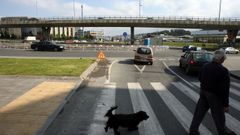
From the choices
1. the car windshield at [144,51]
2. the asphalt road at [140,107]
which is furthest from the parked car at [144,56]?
the asphalt road at [140,107]

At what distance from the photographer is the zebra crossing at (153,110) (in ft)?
24.6

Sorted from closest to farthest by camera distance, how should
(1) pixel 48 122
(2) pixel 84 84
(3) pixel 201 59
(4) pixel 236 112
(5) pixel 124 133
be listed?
(5) pixel 124 133
(1) pixel 48 122
(4) pixel 236 112
(2) pixel 84 84
(3) pixel 201 59

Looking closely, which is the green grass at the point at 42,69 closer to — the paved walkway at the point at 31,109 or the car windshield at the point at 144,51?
the paved walkway at the point at 31,109

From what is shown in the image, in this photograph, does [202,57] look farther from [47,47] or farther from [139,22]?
[139,22]

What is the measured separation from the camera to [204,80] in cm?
646

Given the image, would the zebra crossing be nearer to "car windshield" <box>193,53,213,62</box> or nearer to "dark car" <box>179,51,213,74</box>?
"dark car" <box>179,51,213,74</box>

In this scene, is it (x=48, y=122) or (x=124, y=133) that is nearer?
(x=124, y=133)

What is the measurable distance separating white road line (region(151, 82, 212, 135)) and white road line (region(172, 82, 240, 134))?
68 cm

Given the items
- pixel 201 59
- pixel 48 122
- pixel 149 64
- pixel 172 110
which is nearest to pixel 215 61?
pixel 172 110

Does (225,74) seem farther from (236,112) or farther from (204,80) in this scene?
(236,112)

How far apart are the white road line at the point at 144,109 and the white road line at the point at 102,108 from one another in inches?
28.8

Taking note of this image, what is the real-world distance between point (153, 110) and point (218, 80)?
139 inches

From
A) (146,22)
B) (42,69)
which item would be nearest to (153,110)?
(42,69)

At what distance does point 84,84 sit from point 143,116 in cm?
775
